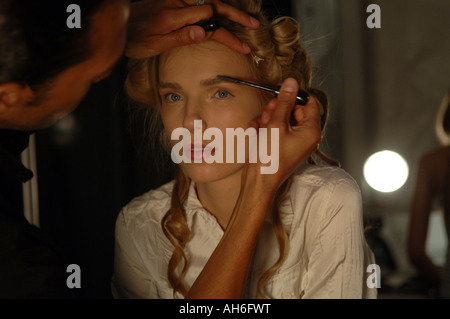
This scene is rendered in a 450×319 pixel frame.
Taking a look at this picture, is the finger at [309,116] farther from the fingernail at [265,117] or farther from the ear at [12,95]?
the ear at [12,95]

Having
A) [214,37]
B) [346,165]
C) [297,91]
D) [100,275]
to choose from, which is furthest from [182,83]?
[100,275]

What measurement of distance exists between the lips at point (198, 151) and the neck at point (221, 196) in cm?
7

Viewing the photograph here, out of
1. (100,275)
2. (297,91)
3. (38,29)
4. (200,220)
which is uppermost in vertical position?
(38,29)

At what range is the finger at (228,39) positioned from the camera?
876 mm

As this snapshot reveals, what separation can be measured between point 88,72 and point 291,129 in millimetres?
349

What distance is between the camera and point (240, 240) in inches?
30.6

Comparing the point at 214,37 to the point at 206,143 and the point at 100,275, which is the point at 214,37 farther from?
the point at 100,275

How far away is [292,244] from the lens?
888 millimetres

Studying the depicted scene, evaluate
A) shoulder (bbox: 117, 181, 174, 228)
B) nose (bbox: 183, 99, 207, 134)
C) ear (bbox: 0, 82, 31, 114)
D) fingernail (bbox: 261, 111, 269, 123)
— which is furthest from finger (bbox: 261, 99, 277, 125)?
ear (bbox: 0, 82, 31, 114)

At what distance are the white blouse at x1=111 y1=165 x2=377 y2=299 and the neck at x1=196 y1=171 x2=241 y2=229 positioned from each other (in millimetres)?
15

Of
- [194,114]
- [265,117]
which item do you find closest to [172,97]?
[194,114]

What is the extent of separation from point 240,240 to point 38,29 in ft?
1.45

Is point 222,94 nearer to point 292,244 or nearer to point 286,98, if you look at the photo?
point 286,98

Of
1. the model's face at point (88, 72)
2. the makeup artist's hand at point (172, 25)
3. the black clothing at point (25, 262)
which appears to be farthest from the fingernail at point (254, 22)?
the black clothing at point (25, 262)
